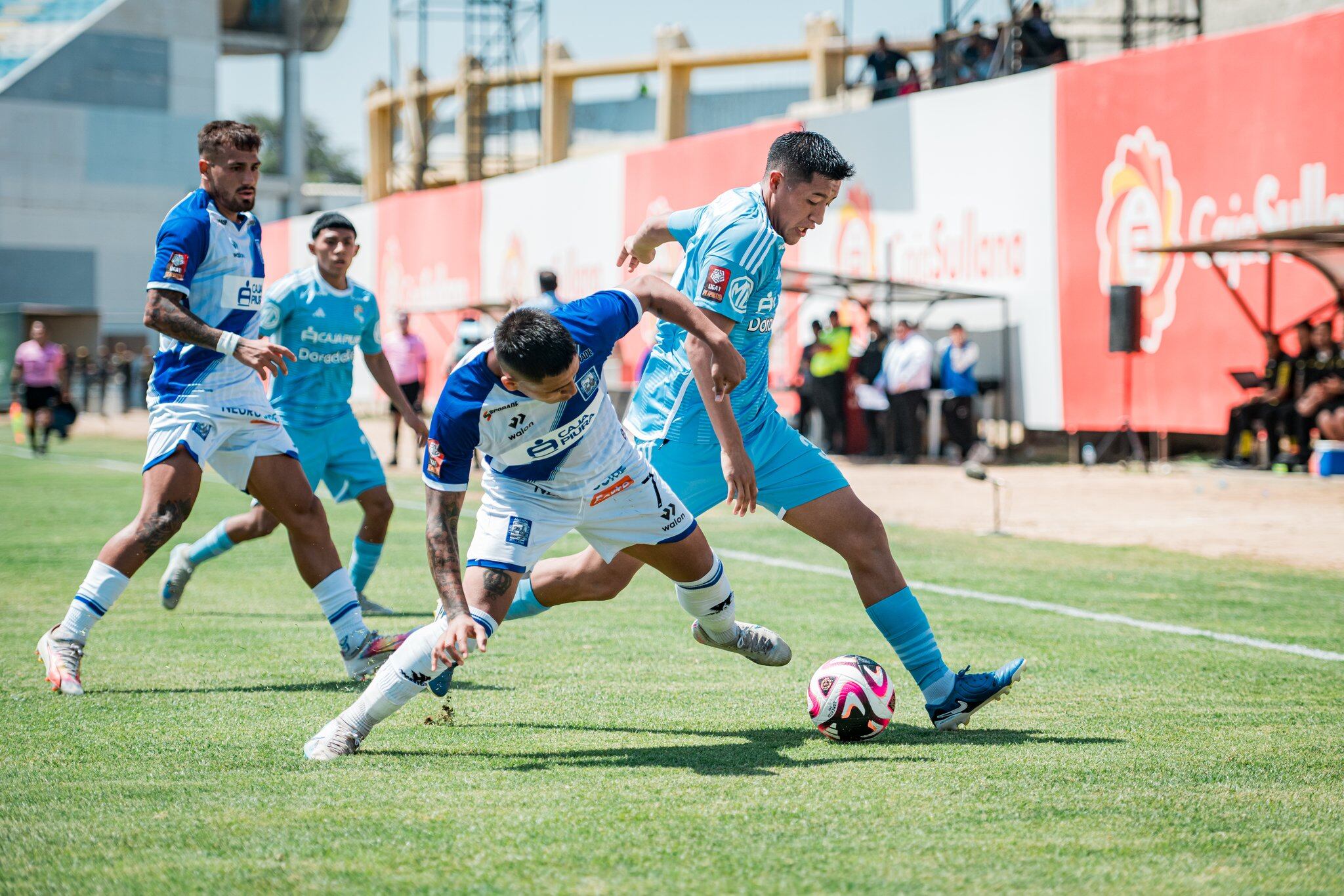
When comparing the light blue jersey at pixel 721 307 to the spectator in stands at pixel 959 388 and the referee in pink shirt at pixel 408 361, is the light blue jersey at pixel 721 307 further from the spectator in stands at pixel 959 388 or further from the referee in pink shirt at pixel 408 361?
the referee in pink shirt at pixel 408 361

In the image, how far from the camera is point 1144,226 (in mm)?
19031

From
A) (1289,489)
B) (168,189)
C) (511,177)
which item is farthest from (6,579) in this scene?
(168,189)

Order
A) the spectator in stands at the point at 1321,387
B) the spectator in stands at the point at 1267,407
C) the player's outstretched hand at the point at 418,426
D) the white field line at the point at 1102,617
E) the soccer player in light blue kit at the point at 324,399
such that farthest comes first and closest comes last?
the spectator in stands at the point at 1267,407 → the spectator in stands at the point at 1321,387 → the soccer player in light blue kit at the point at 324,399 → the white field line at the point at 1102,617 → the player's outstretched hand at the point at 418,426

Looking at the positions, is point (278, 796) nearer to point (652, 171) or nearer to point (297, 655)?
point (297, 655)

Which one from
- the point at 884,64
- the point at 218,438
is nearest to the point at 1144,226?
the point at 884,64

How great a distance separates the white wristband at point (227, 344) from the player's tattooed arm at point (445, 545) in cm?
154

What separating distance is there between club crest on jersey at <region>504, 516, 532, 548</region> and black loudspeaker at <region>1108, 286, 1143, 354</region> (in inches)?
580

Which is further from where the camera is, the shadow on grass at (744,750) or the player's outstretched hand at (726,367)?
the player's outstretched hand at (726,367)

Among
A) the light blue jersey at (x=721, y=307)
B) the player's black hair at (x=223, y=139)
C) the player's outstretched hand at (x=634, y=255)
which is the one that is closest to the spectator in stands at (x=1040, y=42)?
the player's outstretched hand at (x=634, y=255)

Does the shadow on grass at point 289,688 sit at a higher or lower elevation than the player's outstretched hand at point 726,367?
lower

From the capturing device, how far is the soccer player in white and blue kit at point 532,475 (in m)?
4.56

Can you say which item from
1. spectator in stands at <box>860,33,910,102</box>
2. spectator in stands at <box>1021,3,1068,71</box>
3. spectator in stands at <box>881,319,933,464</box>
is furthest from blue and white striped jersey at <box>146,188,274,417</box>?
spectator in stands at <box>860,33,910,102</box>

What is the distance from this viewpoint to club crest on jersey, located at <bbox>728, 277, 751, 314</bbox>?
17.2ft

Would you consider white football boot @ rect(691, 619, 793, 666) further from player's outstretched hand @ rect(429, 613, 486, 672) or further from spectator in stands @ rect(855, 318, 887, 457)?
spectator in stands @ rect(855, 318, 887, 457)
